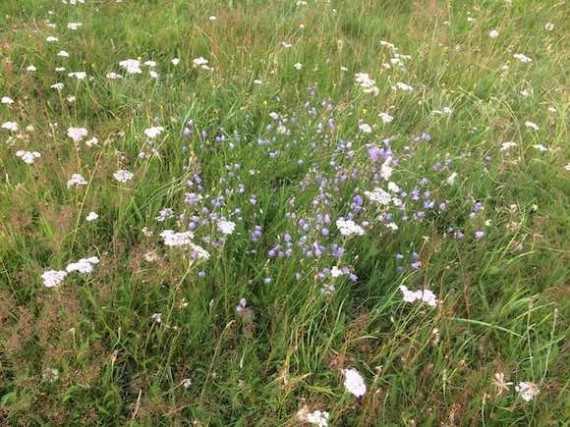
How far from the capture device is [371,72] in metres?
4.07

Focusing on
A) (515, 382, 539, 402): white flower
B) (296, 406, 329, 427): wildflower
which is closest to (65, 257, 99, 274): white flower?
(296, 406, 329, 427): wildflower

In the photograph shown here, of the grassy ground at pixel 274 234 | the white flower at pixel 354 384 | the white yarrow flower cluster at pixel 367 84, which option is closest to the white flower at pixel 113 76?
the grassy ground at pixel 274 234

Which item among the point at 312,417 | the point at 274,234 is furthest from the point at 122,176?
the point at 312,417

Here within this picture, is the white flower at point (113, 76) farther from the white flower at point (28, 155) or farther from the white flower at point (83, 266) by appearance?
the white flower at point (83, 266)

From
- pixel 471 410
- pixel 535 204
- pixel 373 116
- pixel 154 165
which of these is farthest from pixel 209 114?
pixel 471 410

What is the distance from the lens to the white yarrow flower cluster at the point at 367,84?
3.57 m

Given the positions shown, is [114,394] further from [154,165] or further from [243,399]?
[154,165]

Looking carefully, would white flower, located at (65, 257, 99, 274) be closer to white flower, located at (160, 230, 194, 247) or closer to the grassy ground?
the grassy ground

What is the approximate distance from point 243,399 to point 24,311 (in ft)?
2.96

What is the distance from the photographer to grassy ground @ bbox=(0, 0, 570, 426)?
202 centimetres

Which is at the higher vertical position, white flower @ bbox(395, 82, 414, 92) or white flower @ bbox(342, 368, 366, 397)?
white flower @ bbox(395, 82, 414, 92)

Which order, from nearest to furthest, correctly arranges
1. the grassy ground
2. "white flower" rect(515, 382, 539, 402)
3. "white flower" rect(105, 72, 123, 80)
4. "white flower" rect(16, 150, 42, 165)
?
1. "white flower" rect(515, 382, 539, 402)
2. the grassy ground
3. "white flower" rect(16, 150, 42, 165)
4. "white flower" rect(105, 72, 123, 80)

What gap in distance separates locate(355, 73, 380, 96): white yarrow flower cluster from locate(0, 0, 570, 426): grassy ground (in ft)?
0.13

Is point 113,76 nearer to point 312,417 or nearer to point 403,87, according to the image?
point 403,87
